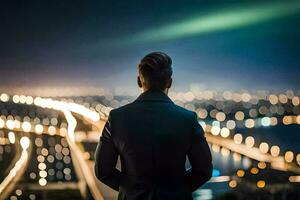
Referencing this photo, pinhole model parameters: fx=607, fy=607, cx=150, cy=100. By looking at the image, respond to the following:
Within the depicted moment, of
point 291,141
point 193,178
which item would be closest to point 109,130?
point 193,178

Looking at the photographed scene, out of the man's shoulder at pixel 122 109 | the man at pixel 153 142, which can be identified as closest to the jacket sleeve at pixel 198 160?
the man at pixel 153 142

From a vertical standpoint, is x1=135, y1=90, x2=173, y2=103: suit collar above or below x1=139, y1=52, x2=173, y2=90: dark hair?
below

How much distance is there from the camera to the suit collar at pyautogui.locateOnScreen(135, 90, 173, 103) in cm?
113

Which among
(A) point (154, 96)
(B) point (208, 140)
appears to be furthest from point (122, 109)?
(B) point (208, 140)

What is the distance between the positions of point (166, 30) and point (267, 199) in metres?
1.24

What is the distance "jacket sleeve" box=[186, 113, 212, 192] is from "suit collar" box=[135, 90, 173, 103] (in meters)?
0.06

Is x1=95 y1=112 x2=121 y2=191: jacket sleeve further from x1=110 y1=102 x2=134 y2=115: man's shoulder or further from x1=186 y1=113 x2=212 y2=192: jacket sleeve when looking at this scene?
x1=186 y1=113 x2=212 y2=192: jacket sleeve

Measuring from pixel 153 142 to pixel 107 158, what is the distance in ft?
0.31

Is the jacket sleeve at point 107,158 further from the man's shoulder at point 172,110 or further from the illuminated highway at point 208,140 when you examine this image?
the illuminated highway at point 208,140

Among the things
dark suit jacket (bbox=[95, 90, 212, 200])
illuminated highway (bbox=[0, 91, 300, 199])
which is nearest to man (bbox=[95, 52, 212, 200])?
dark suit jacket (bbox=[95, 90, 212, 200])

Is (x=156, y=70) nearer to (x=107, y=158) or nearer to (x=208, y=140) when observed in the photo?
(x=107, y=158)

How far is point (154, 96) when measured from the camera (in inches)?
44.6

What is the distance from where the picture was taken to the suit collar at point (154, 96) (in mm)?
1133

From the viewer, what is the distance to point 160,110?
1.12 m
